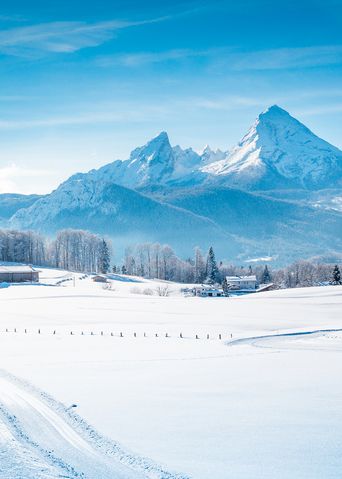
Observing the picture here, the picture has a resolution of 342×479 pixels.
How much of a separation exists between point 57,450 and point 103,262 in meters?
157

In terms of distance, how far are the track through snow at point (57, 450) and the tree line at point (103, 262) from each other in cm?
13725

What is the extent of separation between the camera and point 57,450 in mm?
16469

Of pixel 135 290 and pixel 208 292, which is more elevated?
pixel 135 290

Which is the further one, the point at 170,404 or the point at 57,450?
the point at 170,404

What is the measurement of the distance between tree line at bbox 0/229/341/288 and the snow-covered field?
113059 millimetres

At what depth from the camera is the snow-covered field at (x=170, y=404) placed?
1570cm

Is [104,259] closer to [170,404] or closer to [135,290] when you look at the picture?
[135,290]

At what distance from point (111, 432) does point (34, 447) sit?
303 centimetres

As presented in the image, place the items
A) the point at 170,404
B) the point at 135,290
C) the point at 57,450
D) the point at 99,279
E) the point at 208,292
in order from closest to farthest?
the point at 57,450 < the point at 170,404 < the point at 135,290 < the point at 208,292 < the point at 99,279

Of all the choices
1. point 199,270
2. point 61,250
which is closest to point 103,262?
point 61,250

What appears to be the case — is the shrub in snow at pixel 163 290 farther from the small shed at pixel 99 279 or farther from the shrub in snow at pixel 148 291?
the small shed at pixel 99 279

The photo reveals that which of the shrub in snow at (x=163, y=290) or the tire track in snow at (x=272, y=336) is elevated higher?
the shrub in snow at (x=163, y=290)

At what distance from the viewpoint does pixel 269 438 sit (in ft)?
58.7

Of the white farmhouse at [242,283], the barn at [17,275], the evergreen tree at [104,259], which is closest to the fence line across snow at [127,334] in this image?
the barn at [17,275]
